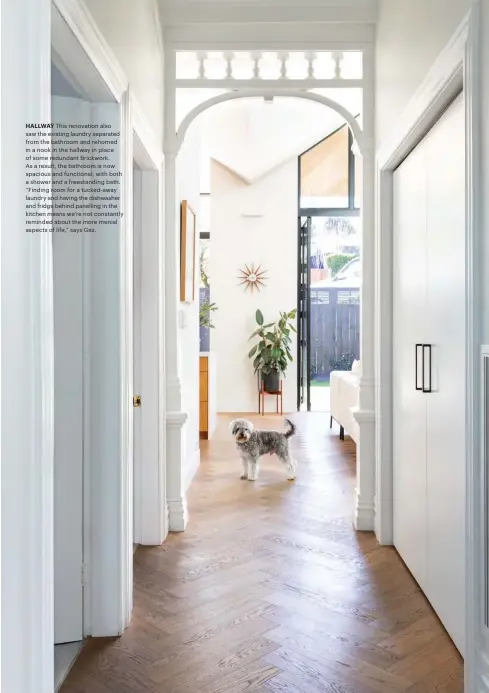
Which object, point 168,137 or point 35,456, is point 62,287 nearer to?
point 35,456

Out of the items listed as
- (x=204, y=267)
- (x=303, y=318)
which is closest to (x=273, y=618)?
(x=303, y=318)

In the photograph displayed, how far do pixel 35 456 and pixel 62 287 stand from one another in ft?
3.53

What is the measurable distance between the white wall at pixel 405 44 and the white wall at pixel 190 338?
160 cm

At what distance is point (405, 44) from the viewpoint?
282cm

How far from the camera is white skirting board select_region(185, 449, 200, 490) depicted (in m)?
4.64

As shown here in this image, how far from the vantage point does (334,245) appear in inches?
348

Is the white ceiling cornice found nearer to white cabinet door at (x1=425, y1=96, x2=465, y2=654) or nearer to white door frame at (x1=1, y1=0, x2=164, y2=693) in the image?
white cabinet door at (x1=425, y1=96, x2=465, y2=654)

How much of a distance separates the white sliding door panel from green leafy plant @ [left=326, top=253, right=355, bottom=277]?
677cm

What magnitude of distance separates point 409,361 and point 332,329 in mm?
5919

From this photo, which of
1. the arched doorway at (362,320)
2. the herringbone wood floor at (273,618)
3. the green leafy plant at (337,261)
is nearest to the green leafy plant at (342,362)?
the green leafy plant at (337,261)

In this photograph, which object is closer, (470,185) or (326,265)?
(470,185)

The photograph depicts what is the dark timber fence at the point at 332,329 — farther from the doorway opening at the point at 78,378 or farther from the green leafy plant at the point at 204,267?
the doorway opening at the point at 78,378

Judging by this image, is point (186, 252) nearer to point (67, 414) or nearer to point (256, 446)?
point (256, 446)

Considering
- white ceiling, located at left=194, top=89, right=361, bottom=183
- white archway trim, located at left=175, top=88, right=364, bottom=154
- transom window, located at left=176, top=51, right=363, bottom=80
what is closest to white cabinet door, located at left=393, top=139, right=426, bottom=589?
white archway trim, located at left=175, top=88, right=364, bottom=154
